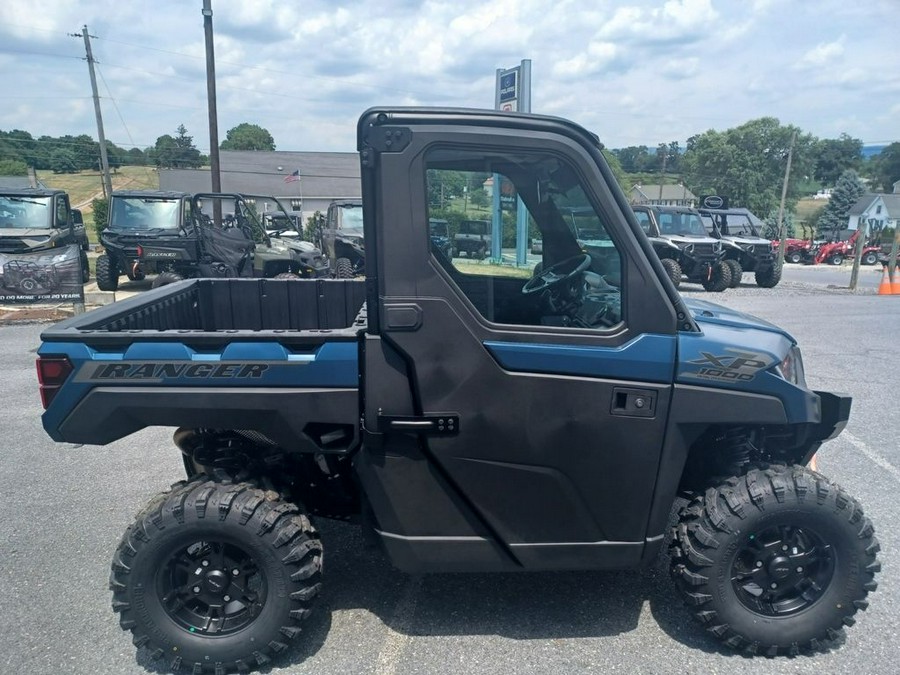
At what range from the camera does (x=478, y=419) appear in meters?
2.63

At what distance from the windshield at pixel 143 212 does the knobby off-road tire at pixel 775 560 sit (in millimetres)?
14102

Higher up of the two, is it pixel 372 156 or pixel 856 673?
pixel 372 156

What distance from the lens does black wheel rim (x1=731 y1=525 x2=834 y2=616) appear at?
9.22 ft

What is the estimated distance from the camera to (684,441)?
8.93ft

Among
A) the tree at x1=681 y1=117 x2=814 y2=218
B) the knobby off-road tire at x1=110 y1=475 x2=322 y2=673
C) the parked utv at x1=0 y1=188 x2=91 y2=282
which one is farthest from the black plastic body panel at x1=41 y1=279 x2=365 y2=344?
the tree at x1=681 y1=117 x2=814 y2=218

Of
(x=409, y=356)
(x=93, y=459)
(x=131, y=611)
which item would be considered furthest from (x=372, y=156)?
(x=93, y=459)

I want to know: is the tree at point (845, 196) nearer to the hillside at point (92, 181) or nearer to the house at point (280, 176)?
the house at point (280, 176)

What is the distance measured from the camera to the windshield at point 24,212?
46.3 feet

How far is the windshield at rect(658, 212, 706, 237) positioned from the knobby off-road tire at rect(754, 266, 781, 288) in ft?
7.34

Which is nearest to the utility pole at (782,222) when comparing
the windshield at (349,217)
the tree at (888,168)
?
the windshield at (349,217)

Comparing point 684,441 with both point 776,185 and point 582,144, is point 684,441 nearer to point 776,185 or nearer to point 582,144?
point 582,144

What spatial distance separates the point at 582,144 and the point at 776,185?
78327 millimetres

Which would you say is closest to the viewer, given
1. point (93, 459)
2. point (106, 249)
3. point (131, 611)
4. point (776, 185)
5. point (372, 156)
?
point (372, 156)

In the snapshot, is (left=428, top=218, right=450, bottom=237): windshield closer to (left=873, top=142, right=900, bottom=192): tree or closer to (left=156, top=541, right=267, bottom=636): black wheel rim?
(left=156, top=541, right=267, bottom=636): black wheel rim
